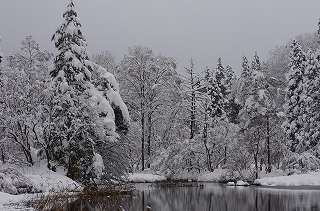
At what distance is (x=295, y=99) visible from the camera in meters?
38.8

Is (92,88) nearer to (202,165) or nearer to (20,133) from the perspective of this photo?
(20,133)

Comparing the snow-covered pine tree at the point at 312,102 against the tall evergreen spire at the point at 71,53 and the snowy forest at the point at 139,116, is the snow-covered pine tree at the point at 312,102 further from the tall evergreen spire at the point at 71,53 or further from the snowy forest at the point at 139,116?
the tall evergreen spire at the point at 71,53

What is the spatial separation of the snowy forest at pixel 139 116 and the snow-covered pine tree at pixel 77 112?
0.07 m

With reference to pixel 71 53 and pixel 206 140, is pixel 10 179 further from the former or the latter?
pixel 206 140

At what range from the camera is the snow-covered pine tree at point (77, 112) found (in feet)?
82.8

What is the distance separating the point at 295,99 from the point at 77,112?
23709 millimetres

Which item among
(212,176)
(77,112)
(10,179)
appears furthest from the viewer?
(212,176)

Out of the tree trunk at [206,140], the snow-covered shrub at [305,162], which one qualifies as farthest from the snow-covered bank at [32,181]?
the snow-covered shrub at [305,162]

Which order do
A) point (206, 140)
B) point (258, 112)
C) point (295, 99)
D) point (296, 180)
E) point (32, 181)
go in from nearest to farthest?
point (32, 181)
point (296, 180)
point (258, 112)
point (295, 99)
point (206, 140)

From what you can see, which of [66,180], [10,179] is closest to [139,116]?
[66,180]

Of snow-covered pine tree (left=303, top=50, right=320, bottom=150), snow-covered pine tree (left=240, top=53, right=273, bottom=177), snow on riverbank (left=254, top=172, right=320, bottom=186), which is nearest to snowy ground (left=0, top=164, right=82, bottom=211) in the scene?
snow on riverbank (left=254, top=172, right=320, bottom=186)

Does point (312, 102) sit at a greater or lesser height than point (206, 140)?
greater

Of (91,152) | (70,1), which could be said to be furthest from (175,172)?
(70,1)

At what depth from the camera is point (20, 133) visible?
26.4 metres
